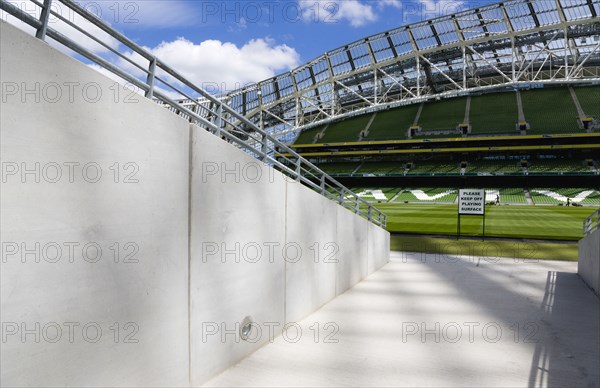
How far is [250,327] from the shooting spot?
488 centimetres

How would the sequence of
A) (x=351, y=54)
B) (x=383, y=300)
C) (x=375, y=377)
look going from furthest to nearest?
1. (x=351, y=54)
2. (x=383, y=300)
3. (x=375, y=377)

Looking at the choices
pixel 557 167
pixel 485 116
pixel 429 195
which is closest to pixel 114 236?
pixel 429 195

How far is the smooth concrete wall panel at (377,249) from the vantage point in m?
10.8

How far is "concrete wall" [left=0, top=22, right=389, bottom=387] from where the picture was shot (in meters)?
2.46

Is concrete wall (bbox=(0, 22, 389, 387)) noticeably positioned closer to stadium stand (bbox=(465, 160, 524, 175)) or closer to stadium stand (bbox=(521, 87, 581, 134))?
stadium stand (bbox=(465, 160, 524, 175))

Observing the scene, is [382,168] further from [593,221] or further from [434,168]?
[593,221]

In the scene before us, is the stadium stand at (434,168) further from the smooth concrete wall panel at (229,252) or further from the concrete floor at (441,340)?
the smooth concrete wall panel at (229,252)

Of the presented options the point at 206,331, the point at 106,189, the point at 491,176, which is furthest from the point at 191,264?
the point at 491,176

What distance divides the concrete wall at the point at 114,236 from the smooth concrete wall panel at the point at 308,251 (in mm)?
916

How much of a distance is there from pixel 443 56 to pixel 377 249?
2858 centimetres

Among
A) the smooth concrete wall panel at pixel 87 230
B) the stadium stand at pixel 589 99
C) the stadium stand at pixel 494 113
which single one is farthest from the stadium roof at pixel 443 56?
the smooth concrete wall panel at pixel 87 230

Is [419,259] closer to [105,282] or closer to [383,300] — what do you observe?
[383,300]

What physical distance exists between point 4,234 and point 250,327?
3.10 meters

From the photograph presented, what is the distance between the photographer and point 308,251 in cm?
670
